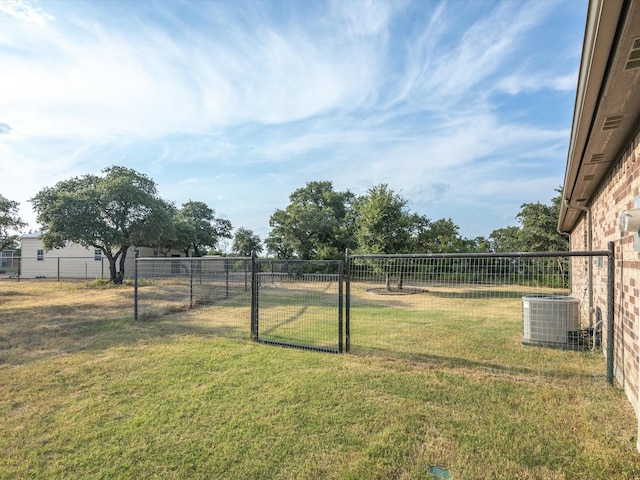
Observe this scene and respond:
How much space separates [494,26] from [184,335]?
8.08m

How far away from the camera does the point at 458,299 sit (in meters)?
10.2

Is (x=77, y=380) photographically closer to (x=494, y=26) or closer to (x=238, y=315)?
(x=238, y=315)

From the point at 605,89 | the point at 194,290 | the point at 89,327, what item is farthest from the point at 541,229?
the point at 89,327

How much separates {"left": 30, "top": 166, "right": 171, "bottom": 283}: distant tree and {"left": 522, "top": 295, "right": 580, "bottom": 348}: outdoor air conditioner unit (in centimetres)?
1668

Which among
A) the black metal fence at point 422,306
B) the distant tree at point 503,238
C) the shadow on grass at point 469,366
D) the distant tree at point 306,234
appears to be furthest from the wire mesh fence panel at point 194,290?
the distant tree at point 503,238

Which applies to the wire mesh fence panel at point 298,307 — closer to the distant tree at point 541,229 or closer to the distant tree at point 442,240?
the distant tree at point 442,240

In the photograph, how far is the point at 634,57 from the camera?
5.71 ft

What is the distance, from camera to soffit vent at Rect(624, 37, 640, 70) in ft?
5.35

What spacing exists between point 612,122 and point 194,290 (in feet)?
30.4

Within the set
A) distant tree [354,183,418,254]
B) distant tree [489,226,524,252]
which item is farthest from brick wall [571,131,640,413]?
distant tree [489,226,524,252]

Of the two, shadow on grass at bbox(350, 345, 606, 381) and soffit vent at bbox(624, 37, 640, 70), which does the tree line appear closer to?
shadow on grass at bbox(350, 345, 606, 381)

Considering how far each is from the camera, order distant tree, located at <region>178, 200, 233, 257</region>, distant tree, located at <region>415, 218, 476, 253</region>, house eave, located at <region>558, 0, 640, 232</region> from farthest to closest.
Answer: distant tree, located at <region>178, 200, 233, 257</region>
distant tree, located at <region>415, 218, 476, 253</region>
house eave, located at <region>558, 0, 640, 232</region>

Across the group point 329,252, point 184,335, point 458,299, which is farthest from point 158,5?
point 329,252

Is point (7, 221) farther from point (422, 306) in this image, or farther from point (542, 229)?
point (542, 229)
